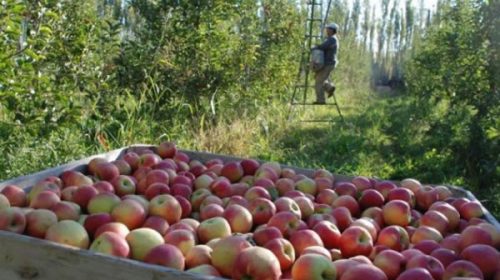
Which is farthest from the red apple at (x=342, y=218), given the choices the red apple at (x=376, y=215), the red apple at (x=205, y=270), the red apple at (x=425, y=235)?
the red apple at (x=205, y=270)

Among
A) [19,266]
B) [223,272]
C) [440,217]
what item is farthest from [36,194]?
[440,217]

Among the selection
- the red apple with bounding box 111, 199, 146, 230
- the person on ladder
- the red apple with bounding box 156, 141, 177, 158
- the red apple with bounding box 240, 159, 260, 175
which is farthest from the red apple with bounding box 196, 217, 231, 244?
the person on ladder

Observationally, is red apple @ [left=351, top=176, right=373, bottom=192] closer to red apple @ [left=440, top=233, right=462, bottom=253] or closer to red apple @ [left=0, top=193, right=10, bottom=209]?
red apple @ [left=440, top=233, right=462, bottom=253]

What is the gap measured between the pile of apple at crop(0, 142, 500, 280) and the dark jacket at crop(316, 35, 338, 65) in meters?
7.75

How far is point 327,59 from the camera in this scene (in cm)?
1059

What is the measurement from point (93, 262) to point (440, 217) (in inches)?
52.1

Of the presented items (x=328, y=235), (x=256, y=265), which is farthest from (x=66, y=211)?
(x=328, y=235)

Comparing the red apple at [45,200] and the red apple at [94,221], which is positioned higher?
the red apple at [45,200]

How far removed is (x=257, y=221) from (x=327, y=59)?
8619 millimetres

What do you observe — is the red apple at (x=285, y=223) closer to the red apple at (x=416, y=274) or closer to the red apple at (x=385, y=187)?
the red apple at (x=416, y=274)

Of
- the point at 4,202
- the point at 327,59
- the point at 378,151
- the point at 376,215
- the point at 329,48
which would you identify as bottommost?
the point at 378,151

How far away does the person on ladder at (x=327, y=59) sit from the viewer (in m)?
10.5

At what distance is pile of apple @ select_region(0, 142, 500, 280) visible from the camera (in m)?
1.80

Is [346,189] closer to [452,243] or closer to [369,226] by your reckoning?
[369,226]
